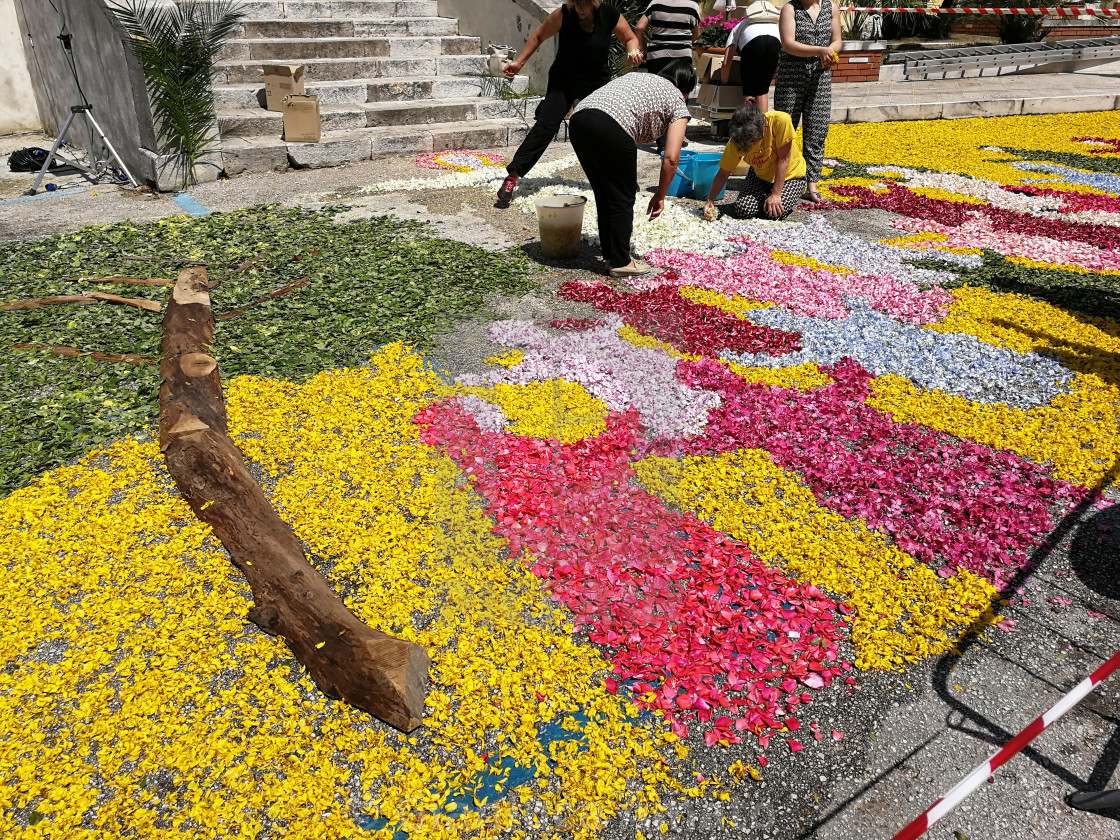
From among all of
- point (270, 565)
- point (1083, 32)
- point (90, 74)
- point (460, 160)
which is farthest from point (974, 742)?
point (1083, 32)

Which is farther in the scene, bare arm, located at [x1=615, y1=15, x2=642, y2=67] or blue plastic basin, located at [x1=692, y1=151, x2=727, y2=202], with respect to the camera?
blue plastic basin, located at [x1=692, y1=151, x2=727, y2=202]

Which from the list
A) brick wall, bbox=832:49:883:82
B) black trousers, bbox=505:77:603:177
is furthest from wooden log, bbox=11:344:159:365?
brick wall, bbox=832:49:883:82

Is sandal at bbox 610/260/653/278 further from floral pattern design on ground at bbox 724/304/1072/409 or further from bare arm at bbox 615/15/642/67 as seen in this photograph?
bare arm at bbox 615/15/642/67

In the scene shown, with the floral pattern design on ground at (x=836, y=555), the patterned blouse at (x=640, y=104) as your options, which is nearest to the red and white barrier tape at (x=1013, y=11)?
the patterned blouse at (x=640, y=104)

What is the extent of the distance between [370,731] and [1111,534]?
347 cm

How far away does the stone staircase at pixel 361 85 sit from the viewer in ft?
31.6

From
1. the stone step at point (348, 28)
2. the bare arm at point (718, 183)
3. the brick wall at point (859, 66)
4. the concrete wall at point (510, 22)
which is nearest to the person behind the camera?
the bare arm at point (718, 183)

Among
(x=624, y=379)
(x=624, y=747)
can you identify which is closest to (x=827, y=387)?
(x=624, y=379)

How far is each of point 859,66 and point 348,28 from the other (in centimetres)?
1120

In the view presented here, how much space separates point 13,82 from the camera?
11273mm

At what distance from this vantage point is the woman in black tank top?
7.28 m

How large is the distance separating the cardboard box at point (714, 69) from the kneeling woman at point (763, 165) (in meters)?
4.07

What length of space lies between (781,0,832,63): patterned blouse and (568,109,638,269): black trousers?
10.4 ft

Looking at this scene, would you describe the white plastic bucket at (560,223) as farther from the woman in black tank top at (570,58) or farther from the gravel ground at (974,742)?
the gravel ground at (974,742)
